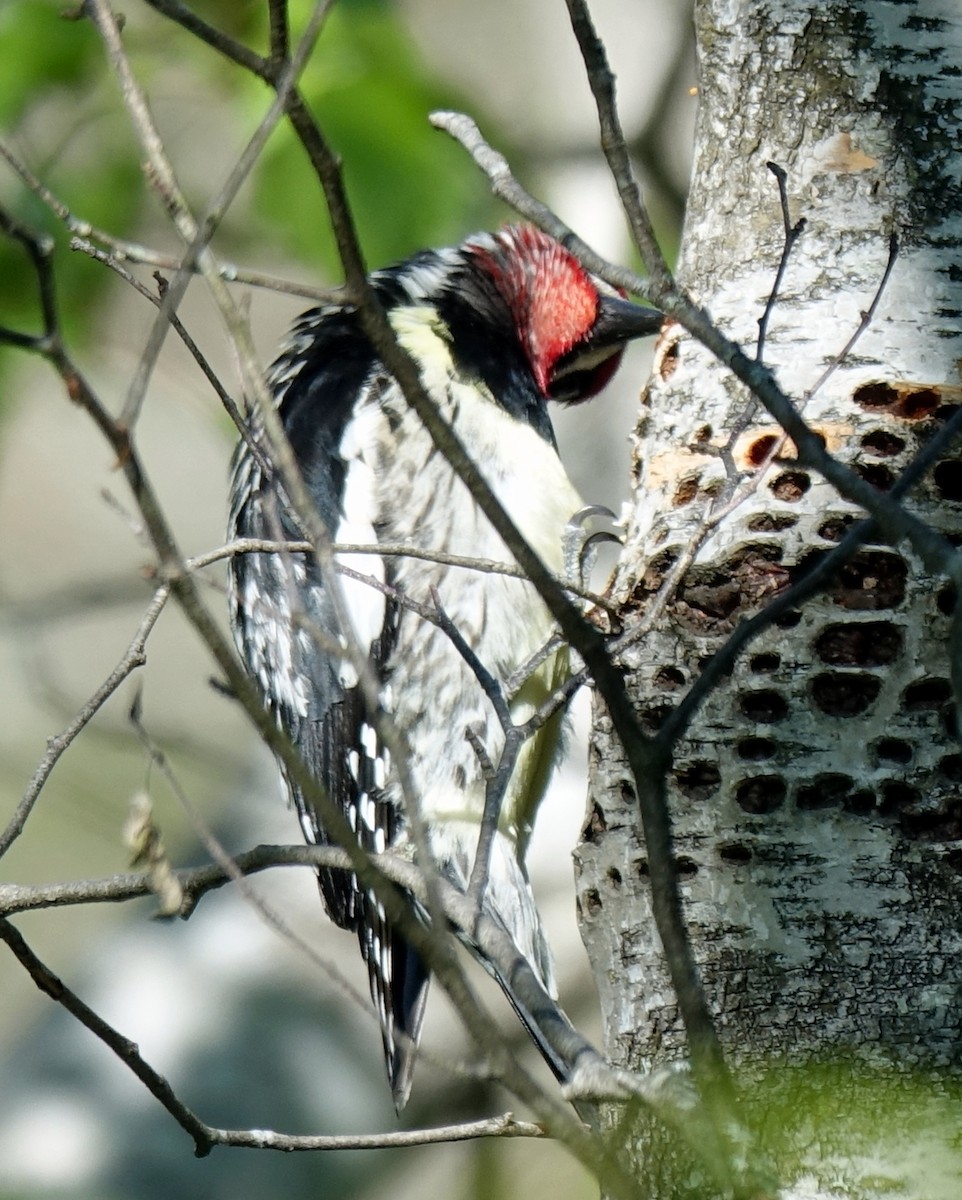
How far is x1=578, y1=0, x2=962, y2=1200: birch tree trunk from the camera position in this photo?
130cm

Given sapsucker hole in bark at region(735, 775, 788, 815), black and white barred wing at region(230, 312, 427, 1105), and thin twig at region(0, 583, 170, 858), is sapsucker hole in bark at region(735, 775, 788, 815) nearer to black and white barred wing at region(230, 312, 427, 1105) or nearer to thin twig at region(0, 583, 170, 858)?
thin twig at region(0, 583, 170, 858)

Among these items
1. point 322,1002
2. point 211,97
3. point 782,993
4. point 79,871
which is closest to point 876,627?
point 782,993

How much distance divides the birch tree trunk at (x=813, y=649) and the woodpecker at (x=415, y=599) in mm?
459

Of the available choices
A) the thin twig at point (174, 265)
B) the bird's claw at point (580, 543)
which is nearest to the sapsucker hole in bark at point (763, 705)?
the bird's claw at point (580, 543)

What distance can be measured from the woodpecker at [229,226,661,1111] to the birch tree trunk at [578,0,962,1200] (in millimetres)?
459

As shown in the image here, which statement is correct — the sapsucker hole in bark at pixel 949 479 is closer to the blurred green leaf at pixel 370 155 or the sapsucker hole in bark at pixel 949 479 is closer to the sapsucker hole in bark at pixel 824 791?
the sapsucker hole in bark at pixel 824 791

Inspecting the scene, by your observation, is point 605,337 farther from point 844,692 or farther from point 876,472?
point 844,692

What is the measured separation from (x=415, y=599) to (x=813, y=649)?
32.4 inches

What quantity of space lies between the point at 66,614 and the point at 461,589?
1.78 meters

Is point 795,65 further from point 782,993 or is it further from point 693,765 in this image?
point 782,993

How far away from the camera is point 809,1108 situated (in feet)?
4.20

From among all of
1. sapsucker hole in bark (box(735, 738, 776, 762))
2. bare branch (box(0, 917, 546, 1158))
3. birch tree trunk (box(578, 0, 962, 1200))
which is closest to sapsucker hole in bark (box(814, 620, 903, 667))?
birch tree trunk (box(578, 0, 962, 1200))

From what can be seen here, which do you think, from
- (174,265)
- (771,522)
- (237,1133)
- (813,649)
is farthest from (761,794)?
(174,265)

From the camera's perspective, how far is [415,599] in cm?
216
